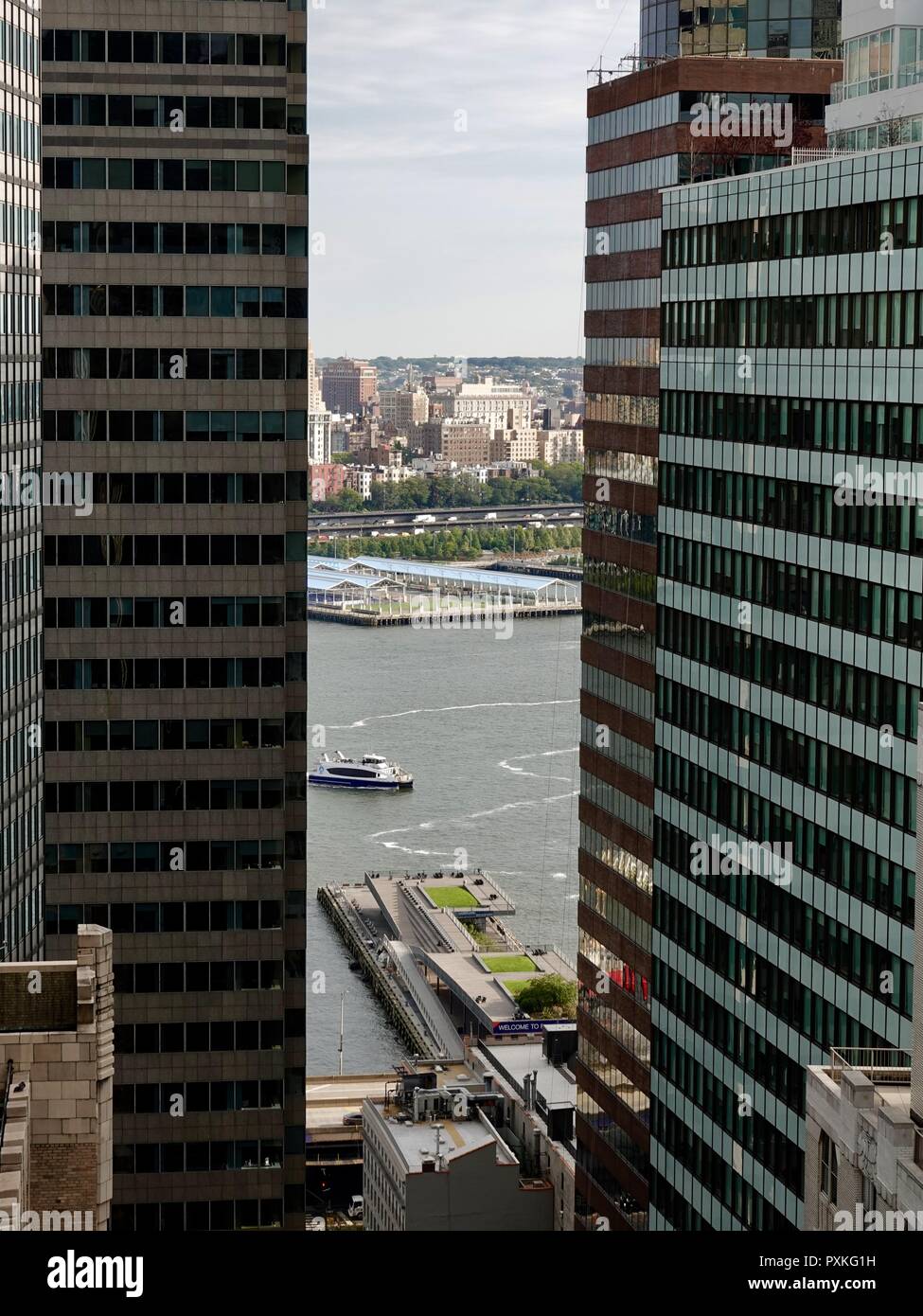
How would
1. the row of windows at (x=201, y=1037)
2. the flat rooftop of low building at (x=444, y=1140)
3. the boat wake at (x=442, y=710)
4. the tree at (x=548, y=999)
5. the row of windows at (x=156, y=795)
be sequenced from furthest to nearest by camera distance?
1. the boat wake at (x=442, y=710)
2. the tree at (x=548, y=999)
3. the flat rooftop of low building at (x=444, y=1140)
4. the row of windows at (x=156, y=795)
5. the row of windows at (x=201, y=1037)

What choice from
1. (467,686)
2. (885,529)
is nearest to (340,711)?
(467,686)

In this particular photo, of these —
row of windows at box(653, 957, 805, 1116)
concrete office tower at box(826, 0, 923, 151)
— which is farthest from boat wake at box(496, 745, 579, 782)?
concrete office tower at box(826, 0, 923, 151)

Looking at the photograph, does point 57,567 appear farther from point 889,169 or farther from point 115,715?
point 889,169

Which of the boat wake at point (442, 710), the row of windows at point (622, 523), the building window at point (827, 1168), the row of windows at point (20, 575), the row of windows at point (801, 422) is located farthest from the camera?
the boat wake at point (442, 710)

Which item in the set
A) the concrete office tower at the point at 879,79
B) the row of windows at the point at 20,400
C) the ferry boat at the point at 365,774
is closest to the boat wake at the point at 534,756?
the ferry boat at the point at 365,774

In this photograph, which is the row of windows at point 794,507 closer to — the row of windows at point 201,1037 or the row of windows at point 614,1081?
the row of windows at point 201,1037

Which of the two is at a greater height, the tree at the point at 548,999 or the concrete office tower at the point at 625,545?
the concrete office tower at the point at 625,545
